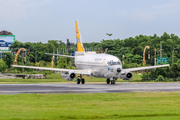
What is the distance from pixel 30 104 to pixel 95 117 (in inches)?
291

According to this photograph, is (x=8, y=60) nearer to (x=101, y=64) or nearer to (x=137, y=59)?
Result: (x=137, y=59)

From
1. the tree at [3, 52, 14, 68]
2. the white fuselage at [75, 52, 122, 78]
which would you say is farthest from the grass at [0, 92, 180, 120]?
the tree at [3, 52, 14, 68]

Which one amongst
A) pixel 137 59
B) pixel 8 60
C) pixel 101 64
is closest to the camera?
pixel 101 64

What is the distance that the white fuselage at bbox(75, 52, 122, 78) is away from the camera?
55.4 m

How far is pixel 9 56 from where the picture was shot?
12731 centimetres

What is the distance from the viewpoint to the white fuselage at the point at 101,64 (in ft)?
182

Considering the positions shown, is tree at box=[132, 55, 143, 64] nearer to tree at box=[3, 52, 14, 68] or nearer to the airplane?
tree at box=[3, 52, 14, 68]

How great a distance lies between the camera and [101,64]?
190 ft

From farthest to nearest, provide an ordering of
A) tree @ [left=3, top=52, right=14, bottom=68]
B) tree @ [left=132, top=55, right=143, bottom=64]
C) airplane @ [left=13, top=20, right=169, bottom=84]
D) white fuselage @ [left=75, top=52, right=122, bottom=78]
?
Answer: tree @ [left=132, top=55, right=143, bottom=64], tree @ [left=3, top=52, right=14, bottom=68], airplane @ [left=13, top=20, right=169, bottom=84], white fuselage @ [left=75, top=52, right=122, bottom=78]

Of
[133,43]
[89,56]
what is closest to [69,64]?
[89,56]

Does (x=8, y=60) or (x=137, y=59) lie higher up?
(x=137, y=59)

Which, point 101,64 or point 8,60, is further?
point 8,60

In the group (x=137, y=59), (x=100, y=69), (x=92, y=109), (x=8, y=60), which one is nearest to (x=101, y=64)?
(x=100, y=69)

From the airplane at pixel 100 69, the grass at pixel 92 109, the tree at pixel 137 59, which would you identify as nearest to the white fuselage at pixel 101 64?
the airplane at pixel 100 69
